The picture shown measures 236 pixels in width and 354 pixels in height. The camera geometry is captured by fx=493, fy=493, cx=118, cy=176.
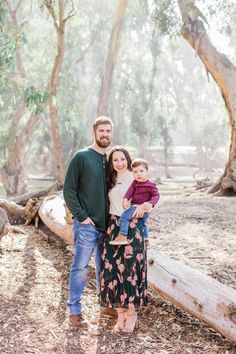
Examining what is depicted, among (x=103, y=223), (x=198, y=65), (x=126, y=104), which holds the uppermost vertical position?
(x=198, y=65)

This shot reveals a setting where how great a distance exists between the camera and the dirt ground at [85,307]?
13.0ft

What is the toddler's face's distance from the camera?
4012 millimetres

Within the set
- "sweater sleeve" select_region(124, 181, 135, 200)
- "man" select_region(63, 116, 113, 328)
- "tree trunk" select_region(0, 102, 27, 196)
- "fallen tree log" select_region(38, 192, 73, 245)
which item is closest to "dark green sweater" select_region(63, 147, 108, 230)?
"man" select_region(63, 116, 113, 328)

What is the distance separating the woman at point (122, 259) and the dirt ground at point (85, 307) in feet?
0.94

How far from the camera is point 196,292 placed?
427cm

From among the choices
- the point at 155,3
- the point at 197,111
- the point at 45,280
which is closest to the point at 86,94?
the point at 197,111

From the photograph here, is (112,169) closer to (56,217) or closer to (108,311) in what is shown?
(108,311)

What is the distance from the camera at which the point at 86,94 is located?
34188 mm

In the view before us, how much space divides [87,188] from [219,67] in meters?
10.2

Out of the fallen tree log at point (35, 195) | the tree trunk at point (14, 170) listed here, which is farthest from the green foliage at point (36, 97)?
the tree trunk at point (14, 170)

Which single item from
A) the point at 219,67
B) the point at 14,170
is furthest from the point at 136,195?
the point at 14,170

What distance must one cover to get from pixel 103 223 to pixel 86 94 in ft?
101

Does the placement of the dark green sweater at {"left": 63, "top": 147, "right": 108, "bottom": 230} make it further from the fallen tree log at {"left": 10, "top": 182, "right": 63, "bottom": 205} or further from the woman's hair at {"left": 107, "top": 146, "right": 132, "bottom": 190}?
the fallen tree log at {"left": 10, "top": 182, "right": 63, "bottom": 205}

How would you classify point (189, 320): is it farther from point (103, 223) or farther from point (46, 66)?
point (46, 66)
